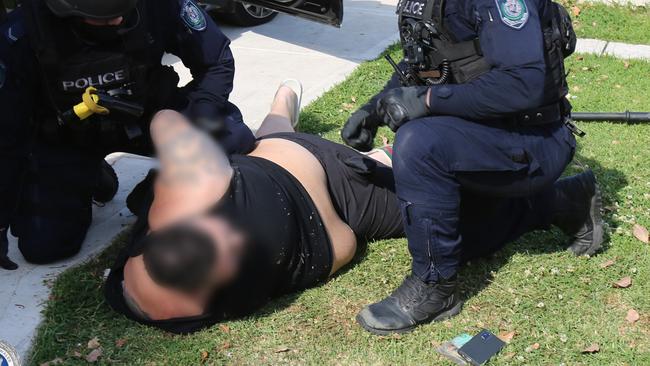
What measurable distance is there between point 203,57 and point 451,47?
1.16m

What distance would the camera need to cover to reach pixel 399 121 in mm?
2635

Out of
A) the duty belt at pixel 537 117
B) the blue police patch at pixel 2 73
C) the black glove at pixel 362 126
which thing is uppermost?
the duty belt at pixel 537 117

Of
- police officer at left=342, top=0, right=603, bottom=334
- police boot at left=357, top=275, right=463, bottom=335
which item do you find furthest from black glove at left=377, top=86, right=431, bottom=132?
police boot at left=357, top=275, right=463, bottom=335

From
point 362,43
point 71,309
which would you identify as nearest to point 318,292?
point 71,309

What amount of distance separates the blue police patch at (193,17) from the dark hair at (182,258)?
104 centimetres

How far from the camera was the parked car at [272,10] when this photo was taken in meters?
5.37

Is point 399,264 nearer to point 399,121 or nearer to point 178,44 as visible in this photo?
point 399,121

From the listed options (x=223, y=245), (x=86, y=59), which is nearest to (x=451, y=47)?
A: (x=223, y=245)

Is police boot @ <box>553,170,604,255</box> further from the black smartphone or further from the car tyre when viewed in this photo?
the car tyre

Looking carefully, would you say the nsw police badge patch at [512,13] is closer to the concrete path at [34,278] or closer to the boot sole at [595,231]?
the boot sole at [595,231]

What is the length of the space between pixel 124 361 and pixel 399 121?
1.23 metres

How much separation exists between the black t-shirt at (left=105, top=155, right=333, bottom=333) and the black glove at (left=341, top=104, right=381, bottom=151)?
74 centimetres

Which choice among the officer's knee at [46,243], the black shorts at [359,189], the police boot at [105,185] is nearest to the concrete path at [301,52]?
the police boot at [105,185]

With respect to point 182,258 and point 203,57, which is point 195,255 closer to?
point 182,258
